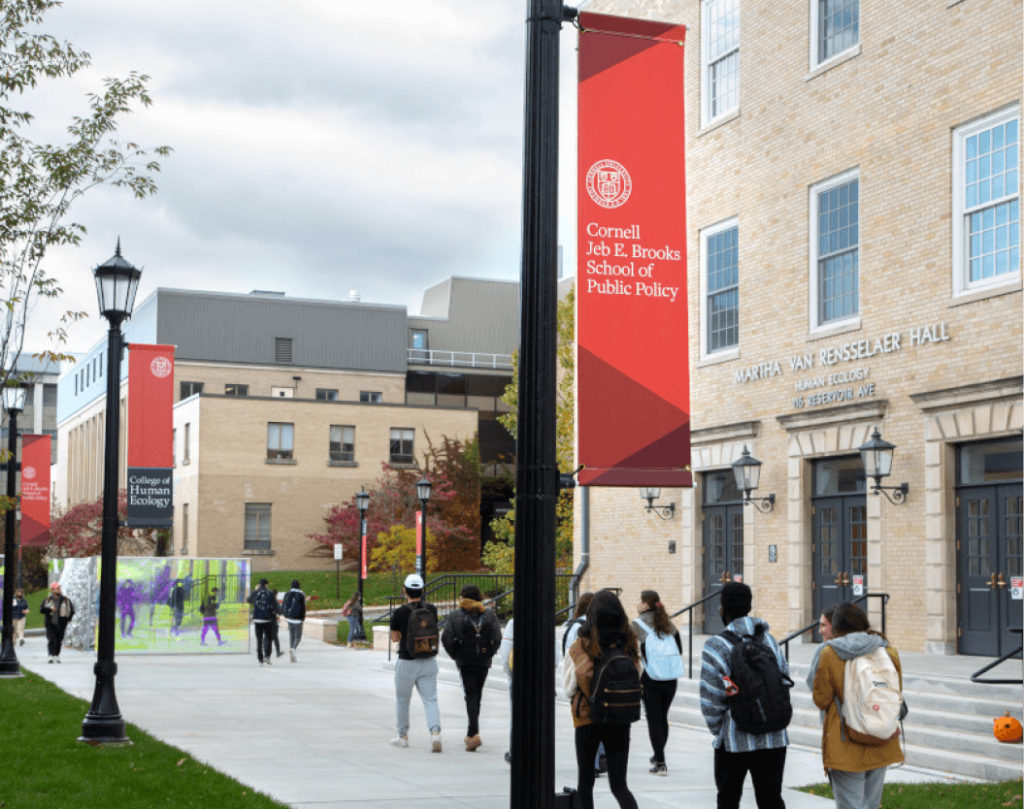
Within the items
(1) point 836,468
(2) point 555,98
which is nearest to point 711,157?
(1) point 836,468

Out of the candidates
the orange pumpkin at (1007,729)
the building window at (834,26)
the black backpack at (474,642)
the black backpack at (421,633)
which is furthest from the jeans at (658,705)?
the building window at (834,26)

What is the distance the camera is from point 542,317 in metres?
5.27

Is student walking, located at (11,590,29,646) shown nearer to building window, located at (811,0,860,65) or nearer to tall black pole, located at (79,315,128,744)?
tall black pole, located at (79,315,128,744)

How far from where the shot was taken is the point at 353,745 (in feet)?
47.1

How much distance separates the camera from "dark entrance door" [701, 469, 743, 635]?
2314 centimetres

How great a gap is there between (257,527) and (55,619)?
32.7 meters

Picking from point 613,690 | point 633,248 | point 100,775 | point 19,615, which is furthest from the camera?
point 19,615

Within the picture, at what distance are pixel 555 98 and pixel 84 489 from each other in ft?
277

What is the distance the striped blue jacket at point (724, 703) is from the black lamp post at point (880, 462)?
11442 mm

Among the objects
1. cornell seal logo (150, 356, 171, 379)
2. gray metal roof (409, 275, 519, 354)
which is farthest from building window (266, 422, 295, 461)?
cornell seal logo (150, 356, 171, 379)

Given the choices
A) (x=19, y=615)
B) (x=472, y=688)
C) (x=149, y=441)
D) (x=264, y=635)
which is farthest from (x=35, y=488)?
(x=472, y=688)

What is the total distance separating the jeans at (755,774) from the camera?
771cm

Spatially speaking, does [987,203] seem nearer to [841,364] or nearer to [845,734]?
[841,364]

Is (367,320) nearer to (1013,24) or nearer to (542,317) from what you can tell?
(1013,24)
